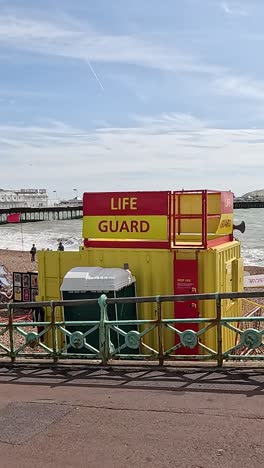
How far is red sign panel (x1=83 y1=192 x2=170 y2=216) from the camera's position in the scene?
31.4ft

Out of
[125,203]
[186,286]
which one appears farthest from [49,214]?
[186,286]

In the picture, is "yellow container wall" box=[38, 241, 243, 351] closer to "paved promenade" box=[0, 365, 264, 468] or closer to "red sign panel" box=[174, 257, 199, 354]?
"red sign panel" box=[174, 257, 199, 354]

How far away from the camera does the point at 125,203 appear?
386 inches

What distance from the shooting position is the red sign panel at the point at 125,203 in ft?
31.4

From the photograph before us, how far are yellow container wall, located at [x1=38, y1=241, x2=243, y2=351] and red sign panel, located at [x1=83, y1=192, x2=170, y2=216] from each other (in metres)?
0.73

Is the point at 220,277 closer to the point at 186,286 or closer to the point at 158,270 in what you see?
the point at 186,286

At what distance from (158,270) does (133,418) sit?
4546 mm

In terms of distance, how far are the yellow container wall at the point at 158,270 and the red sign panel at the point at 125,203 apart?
2.41ft

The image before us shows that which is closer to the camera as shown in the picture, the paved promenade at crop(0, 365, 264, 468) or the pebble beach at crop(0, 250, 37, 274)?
the paved promenade at crop(0, 365, 264, 468)

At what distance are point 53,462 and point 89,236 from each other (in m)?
6.12

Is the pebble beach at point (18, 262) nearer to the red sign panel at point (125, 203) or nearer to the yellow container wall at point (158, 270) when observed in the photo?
the yellow container wall at point (158, 270)

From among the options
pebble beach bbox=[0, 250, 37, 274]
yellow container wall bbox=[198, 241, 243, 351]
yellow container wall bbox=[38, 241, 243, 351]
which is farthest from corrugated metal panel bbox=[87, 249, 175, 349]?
pebble beach bbox=[0, 250, 37, 274]

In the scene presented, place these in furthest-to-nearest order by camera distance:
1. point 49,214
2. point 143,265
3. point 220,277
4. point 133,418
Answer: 1. point 49,214
2. point 143,265
3. point 220,277
4. point 133,418

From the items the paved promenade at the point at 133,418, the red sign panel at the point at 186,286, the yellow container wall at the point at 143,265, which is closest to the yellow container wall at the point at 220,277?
the red sign panel at the point at 186,286
